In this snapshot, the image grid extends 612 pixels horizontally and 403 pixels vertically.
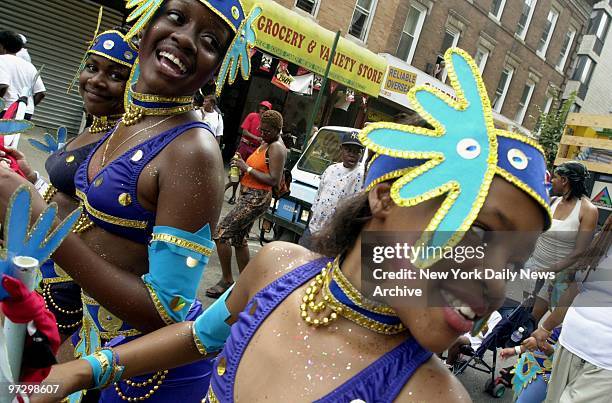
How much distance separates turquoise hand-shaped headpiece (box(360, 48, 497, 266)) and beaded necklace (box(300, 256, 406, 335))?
245mm

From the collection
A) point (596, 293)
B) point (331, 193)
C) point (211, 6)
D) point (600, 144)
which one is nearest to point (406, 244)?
point (211, 6)

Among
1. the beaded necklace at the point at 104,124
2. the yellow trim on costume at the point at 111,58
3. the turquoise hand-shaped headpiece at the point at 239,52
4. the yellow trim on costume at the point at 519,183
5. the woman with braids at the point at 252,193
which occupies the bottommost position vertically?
the woman with braids at the point at 252,193

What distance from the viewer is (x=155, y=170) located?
1.72 m

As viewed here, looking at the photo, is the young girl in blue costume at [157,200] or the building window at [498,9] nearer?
the young girl in blue costume at [157,200]

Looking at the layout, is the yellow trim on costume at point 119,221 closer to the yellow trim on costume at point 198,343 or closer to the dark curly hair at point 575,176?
the yellow trim on costume at point 198,343

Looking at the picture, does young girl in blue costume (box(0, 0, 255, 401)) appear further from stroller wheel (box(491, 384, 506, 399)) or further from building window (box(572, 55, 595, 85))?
building window (box(572, 55, 595, 85))

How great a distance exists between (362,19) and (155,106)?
13.8 metres

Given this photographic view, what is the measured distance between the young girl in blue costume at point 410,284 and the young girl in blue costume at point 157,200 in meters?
0.31

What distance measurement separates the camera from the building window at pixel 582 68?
24.2 m

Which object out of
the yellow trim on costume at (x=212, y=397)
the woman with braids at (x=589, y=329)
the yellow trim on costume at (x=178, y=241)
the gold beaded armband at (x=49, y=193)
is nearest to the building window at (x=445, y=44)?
the woman with braids at (x=589, y=329)

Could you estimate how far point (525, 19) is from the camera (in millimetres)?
20047

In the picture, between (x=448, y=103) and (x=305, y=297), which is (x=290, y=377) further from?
(x=448, y=103)

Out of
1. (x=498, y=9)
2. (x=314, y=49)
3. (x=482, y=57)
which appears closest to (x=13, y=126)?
(x=314, y=49)

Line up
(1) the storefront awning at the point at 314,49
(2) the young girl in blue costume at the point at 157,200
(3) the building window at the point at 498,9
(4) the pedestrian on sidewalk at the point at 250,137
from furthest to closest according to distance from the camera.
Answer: (3) the building window at the point at 498,9 < (1) the storefront awning at the point at 314,49 < (4) the pedestrian on sidewalk at the point at 250,137 < (2) the young girl in blue costume at the point at 157,200
